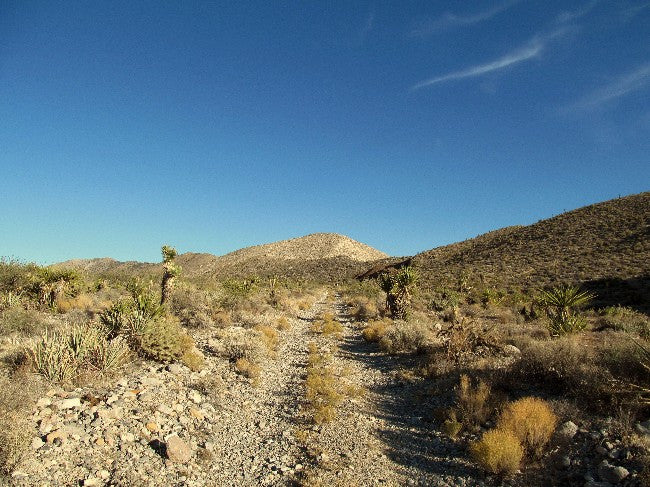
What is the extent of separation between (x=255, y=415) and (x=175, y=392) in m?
1.93

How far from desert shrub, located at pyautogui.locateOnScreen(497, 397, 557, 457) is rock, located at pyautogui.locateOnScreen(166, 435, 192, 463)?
5.44m

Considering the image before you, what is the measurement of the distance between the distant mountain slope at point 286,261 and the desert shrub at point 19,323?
2252 inches

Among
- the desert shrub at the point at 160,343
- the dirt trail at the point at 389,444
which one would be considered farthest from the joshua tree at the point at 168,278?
the dirt trail at the point at 389,444

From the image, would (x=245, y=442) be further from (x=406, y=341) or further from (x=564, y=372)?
(x=406, y=341)

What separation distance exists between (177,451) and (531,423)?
597 cm

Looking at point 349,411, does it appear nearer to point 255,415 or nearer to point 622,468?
point 255,415

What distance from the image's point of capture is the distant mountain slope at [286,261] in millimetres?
77812

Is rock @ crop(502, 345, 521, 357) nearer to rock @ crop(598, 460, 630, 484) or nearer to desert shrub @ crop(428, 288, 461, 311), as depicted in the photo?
rock @ crop(598, 460, 630, 484)

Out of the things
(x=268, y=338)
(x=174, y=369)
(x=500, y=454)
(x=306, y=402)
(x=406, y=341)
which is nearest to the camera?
(x=500, y=454)

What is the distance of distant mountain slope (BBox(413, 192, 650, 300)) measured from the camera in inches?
1402

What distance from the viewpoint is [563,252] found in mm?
43719

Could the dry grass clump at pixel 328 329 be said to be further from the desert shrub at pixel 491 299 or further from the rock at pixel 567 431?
the rock at pixel 567 431

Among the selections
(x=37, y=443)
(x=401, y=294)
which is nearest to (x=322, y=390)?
(x=37, y=443)

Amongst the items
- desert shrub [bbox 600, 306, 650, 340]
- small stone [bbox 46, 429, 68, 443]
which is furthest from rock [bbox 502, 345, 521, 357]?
small stone [bbox 46, 429, 68, 443]
